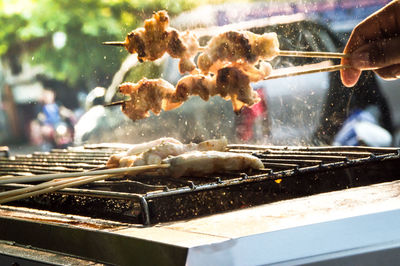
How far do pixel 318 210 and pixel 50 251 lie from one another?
89 cm

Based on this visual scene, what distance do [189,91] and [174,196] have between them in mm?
1228

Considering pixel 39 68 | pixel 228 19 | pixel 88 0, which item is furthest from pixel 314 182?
pixel 39 68

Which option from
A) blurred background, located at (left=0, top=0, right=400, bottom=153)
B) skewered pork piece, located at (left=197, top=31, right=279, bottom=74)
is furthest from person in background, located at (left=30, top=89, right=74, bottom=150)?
skewered pork piece, located at (left=197, top=31, right=279, bottom=74)

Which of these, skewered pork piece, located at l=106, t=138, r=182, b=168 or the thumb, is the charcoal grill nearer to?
skewered pork piece, located at l=106, t=138, r=182, b=168

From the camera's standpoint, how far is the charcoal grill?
2014 millimetres

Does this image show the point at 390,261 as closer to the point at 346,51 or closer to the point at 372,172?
the point at 372,172

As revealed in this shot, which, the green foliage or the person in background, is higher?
the green foliage

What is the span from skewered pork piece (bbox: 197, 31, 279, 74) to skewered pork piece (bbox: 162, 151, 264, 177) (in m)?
0.63

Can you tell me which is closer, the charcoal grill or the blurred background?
the charcoal grill

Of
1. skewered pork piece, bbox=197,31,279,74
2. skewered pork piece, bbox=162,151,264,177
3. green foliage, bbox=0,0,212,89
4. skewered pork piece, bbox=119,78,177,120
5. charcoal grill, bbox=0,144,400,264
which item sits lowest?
charcoal grill, bbox=0,144,400,264

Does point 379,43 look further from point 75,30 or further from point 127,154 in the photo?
point 75,30

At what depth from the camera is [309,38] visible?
11.5 feet

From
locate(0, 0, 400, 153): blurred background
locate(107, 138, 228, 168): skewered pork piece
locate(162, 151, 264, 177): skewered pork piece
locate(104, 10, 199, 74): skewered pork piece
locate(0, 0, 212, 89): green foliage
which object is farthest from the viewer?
locate(0, 0, 212, 89): green foliage

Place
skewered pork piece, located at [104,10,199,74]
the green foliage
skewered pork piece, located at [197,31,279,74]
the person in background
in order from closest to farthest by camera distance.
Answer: skewered pork piece, located at [197,31,279,74] → skewered pork piece, located at [104,10,199,74] → the green foliage → the person in background
